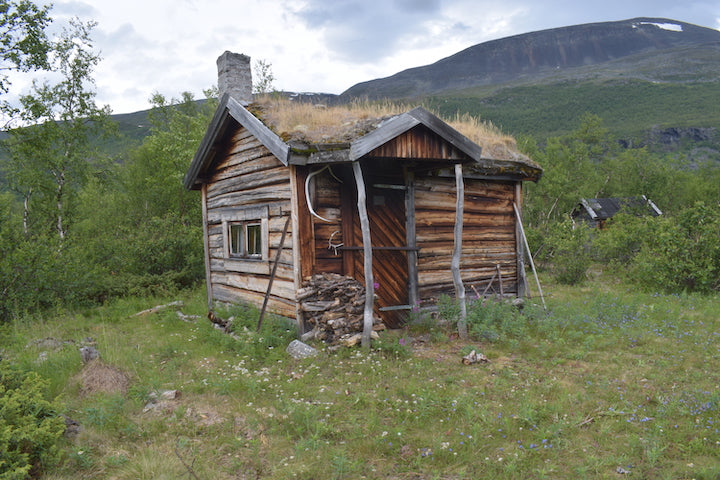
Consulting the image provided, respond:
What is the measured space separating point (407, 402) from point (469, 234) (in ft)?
17.3

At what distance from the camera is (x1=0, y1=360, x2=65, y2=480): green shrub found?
3764 millimetres

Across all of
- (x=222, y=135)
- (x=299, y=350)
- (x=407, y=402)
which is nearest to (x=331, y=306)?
(x=299, y=350)

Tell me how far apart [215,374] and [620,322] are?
293 inches

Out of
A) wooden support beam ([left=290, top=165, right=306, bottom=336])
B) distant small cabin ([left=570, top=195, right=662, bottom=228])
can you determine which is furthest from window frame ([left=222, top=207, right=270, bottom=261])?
distant small cabin ([left=570, top=195, right=662, bottom=228])

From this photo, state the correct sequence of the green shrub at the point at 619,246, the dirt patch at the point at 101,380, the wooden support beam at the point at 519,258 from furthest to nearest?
the green shrub at the point at 619,246
the wooden support beam at the point at 519,258
the dirt patch at the point at 101,380

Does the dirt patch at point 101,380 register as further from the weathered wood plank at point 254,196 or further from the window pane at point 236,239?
the window pane at point 236,239

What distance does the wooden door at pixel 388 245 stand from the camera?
8586 millimetres

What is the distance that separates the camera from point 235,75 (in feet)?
33.6

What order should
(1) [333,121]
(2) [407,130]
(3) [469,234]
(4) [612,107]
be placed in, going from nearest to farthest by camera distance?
(2) [407,130], (1) [333,121], (3) [469,234], (4) [612,107]

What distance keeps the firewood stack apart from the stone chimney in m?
4.94

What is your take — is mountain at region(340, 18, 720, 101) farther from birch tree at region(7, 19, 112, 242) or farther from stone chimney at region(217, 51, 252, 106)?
stone chimney at region(217, 51, 252, 106)

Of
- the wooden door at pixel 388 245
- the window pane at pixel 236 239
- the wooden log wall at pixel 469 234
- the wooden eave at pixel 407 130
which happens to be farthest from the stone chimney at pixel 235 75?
the wooden log wall at pixel 469 234

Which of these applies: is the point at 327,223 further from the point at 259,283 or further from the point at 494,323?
the point at 494,323

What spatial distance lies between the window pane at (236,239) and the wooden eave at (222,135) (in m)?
1.74
